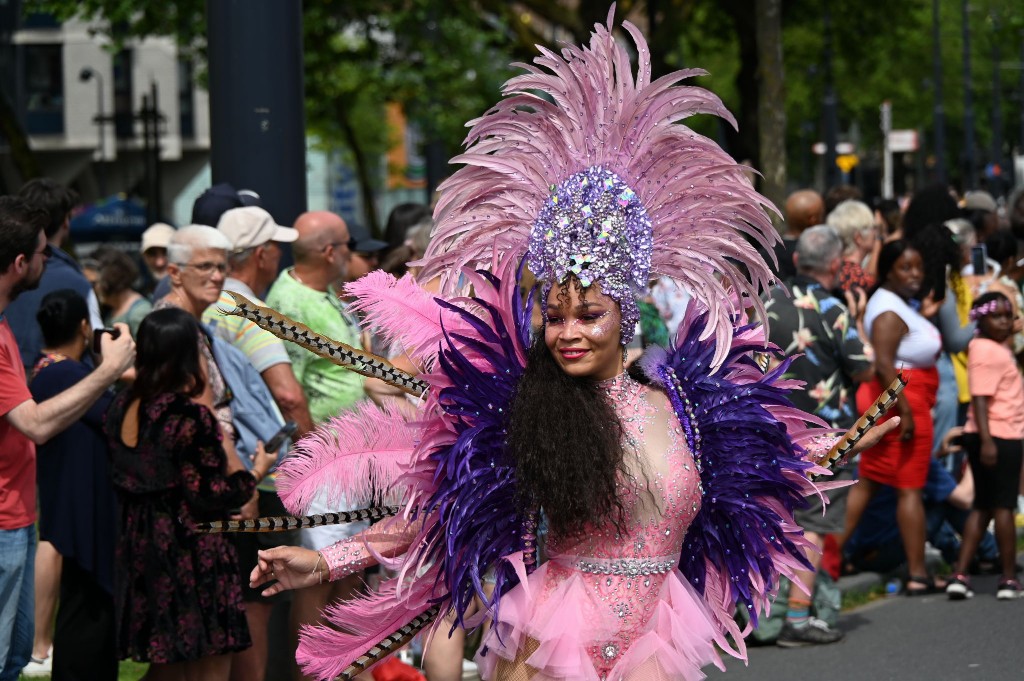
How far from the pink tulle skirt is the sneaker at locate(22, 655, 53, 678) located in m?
3.81

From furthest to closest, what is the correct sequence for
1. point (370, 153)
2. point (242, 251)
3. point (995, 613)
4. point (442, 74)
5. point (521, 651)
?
point (370, 153), point (442, 74), point (995, 613), point (242, 251), point (521, 651)

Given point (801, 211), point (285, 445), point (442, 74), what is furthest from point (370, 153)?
point (285, 445)

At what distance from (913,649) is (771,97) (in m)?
8.93

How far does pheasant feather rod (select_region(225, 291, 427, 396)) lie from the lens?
3787mm

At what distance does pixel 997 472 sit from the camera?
8844 millimetres

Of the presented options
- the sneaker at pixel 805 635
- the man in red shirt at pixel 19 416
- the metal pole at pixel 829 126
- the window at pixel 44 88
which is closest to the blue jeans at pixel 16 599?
the man in red shirt at pixel 19 416

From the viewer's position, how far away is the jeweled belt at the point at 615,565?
153 inches

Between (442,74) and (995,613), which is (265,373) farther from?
(442,74)

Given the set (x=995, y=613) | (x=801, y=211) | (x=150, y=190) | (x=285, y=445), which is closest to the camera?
(x=285, y=445)

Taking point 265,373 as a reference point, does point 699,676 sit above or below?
below

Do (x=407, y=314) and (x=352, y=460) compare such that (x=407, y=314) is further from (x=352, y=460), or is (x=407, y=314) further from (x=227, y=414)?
(x=227, y=414)

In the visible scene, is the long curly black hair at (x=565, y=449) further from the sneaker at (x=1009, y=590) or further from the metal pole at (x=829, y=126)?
the metal pole at (x=829, y=126)

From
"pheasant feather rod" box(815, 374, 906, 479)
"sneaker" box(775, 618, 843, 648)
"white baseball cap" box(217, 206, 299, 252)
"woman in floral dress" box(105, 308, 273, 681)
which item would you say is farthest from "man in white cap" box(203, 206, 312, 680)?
"sneaker" box(775, 618, 843, 648)

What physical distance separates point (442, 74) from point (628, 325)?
17358mm
